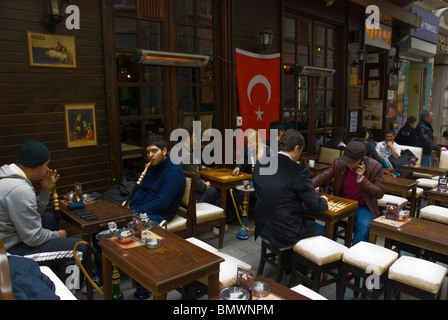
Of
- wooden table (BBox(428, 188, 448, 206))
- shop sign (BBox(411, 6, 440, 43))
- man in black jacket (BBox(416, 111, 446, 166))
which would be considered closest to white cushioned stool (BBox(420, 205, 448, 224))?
wooden table (BBox(428, 188, 448, 206))

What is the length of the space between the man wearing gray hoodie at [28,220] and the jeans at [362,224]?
315 centimetres

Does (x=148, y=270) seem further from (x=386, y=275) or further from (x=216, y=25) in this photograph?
(x=216, y=25)

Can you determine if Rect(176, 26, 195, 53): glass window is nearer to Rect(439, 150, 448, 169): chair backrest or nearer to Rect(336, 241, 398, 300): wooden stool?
Rect(336, 241, 398, 300): wooden stool

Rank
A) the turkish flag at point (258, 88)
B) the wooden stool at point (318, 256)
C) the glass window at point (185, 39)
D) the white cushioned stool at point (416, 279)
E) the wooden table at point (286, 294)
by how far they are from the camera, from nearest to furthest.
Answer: the wooden table at point (286, 294) < the white cushioned stool at point (416, 279) < the wooden stool at point (318, 256) < the glass window at point (185, 39) < the turkish flag at point (258, 88)

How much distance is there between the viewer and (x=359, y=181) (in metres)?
4.13

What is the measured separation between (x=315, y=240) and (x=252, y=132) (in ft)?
10.8

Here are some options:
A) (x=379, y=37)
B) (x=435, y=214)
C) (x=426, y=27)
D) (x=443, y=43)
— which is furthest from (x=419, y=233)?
(x=443, y=43)

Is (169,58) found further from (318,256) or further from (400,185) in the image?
(400,185)

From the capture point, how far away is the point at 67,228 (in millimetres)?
4832

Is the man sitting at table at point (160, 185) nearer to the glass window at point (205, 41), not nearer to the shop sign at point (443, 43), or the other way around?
the glass window at point (205, 41)

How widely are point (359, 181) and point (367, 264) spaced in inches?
48.2

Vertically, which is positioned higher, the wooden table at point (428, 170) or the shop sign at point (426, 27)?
the shop sign at point (426, 27)

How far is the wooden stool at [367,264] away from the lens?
316cm

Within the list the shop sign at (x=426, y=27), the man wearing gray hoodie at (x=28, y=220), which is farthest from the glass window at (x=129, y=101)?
the shop sign at (x=426, y=27)
